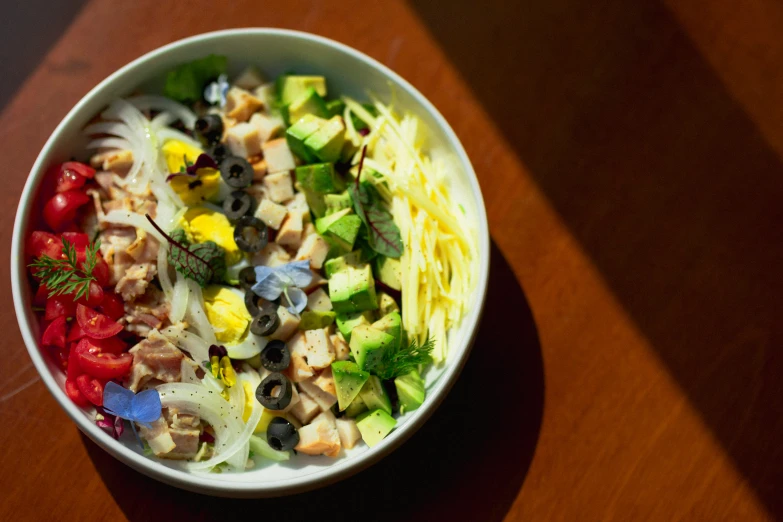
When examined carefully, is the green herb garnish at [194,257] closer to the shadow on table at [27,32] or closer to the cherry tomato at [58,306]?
the cherry tomato at [58,306]

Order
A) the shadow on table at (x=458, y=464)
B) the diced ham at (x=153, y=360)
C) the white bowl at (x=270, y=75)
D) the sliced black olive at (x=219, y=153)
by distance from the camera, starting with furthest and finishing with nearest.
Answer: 1. the sliced black olive at (x=219, y=153)
2. the shadow on table at (x=458, y=464)
3. the diced ham at (x=153, y=360)
4. the white bowl at (x=270, y=75)

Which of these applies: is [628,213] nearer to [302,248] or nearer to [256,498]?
[302,248]

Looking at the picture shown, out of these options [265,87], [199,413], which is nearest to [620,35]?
[265,87]

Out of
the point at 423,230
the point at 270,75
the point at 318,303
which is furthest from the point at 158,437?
the point at 270,75

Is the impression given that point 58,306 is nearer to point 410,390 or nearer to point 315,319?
point 315,319

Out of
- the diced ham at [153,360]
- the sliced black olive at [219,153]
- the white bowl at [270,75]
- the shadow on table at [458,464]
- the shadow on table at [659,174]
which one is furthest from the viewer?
the shadow on table at [659,174]

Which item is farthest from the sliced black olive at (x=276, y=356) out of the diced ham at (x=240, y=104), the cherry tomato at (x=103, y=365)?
the diced ham at (x=240, y=104)
